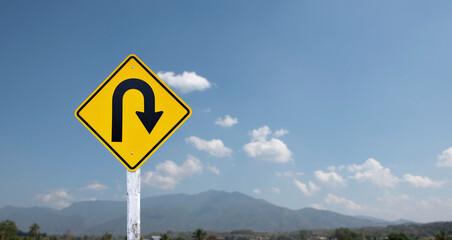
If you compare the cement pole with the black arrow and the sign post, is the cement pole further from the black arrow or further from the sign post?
the black arrow

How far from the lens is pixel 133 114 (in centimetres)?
443

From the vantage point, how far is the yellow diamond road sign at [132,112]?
14.2ft

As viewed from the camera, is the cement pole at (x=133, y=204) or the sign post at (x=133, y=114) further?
the sign post at (x=133, y=114)

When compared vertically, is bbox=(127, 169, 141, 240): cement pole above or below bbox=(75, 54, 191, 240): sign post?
below

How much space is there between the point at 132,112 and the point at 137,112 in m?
0.06

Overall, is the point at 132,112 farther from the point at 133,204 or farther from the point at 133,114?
the point at 133,204

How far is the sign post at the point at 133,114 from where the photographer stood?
169 inches

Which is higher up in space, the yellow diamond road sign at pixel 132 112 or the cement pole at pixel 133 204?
the yellow diamond road sign at pixel 132 112

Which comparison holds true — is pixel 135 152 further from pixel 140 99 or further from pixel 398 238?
pixel 398 238

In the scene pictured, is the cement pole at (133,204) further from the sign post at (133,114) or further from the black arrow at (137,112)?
the black arrow at (137,112)

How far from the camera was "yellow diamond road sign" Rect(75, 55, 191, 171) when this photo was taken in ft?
14.2

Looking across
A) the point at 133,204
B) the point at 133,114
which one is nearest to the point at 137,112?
the point at 133,114

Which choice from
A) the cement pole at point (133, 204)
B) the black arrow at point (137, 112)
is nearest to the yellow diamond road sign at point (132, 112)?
the black arrow at point (137, 112)

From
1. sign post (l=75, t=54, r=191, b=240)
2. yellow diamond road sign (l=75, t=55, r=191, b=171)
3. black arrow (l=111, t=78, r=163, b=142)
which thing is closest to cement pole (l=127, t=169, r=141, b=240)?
sign post (l=75, t=54, r=191, b=240)
